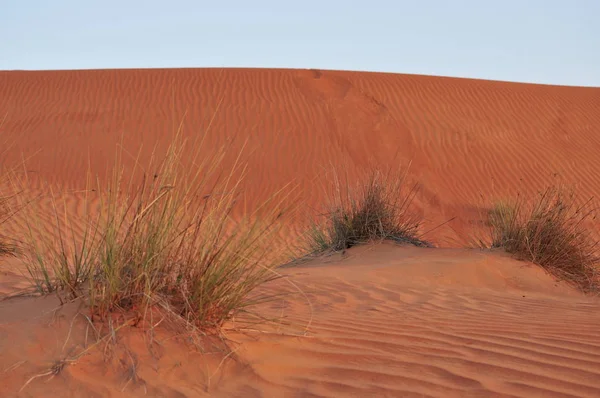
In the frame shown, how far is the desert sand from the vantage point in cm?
277

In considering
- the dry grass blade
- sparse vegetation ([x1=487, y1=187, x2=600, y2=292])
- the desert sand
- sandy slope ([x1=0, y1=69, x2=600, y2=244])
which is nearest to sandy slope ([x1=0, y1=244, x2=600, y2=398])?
the desert sand

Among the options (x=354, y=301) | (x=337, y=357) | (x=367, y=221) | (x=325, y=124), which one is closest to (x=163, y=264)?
(x=337, y=357)

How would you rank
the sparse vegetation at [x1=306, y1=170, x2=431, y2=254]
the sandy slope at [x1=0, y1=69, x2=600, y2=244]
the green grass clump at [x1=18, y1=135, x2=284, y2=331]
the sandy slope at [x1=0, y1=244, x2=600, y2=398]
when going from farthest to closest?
the sandy slope at [x1=0, y1=69, x2=600, y2=244], the sparse vegetation at [x1=306, y1=170, x2=431, y2=254], the green grass clump at [x1=18, y1=135, x2=284, y2=331], the sandy slope at [x1=0, y1=244, x2=600, y2=398]

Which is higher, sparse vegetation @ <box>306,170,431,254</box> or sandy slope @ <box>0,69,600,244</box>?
sandy slope @ <box>0,69,600,244</box>

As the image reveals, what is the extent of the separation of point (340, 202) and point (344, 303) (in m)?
A: 3.48

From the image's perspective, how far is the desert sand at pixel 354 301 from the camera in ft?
9.09

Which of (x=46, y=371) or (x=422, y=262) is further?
(x=422, y=262)

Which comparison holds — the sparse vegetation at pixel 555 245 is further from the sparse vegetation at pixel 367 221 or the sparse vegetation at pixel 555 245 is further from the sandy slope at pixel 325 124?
the sandy slope at pixel 325 124

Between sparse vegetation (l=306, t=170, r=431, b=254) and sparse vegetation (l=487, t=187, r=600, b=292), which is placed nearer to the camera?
sparse vegetation (l=487, t=187, r=600, b=292)

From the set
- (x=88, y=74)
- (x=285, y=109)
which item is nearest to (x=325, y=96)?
(x=285, y=109)

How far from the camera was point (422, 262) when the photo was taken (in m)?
6.77

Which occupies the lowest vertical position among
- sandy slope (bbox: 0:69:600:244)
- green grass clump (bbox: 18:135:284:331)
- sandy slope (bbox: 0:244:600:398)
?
sandy slope (bbox: 0:244:600:398)

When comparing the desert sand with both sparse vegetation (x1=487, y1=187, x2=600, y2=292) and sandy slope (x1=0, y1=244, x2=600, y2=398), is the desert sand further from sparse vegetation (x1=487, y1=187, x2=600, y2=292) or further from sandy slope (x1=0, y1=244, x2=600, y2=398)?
sparse vegetation (x1=487, y1=187, x2=600, y2=292)

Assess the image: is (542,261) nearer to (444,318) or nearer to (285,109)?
(444,318)
